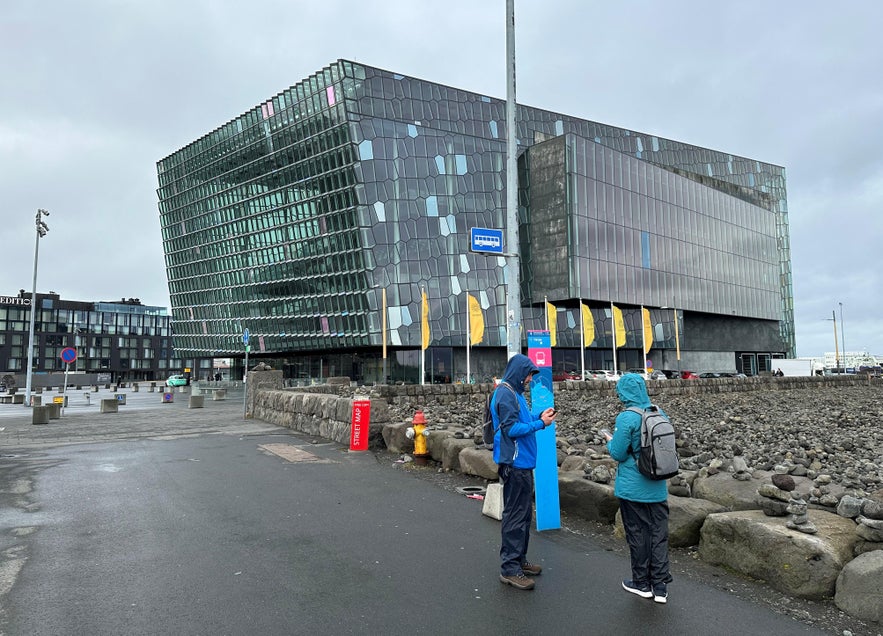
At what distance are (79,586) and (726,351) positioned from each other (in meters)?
84.2

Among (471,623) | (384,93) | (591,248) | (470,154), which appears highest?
(384,93)

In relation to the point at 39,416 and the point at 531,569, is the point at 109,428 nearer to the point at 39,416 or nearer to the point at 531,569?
the point at 39,416

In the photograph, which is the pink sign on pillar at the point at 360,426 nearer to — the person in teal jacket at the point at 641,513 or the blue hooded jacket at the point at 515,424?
the blue hooded jacket at the point at 515,424

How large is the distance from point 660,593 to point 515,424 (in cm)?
173

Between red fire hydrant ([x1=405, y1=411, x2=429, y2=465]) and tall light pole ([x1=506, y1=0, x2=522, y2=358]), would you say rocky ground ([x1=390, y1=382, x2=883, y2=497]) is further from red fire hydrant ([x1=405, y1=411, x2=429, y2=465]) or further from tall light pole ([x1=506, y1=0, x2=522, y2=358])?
Answer: tall light pole ([x1=506, y1=0, x2=522, y2=358])

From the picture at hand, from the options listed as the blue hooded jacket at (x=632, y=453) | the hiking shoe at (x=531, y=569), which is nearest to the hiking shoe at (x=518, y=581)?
the hiking shoe at (x=531, y=569)

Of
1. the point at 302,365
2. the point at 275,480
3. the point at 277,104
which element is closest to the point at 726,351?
the point at 302,365

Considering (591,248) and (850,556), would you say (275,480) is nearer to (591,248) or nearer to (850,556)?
(850,556)

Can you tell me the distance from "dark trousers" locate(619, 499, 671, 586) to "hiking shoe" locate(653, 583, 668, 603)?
3cm

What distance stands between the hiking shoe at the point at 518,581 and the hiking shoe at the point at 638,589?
2.52 ft

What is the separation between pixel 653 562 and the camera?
479 centimetres

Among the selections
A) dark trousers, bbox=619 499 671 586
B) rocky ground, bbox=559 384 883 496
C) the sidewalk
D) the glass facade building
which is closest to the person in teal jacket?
dark trousers, bbox=619 499 671 586

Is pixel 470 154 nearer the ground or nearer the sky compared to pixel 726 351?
nearer the sky

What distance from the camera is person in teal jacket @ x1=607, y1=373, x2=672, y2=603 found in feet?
15.7
